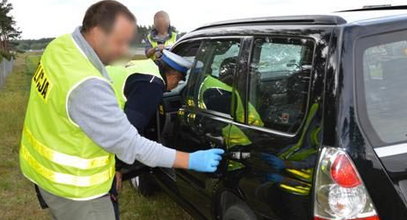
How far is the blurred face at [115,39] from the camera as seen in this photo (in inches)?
86.1

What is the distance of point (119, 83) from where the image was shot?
318 cm

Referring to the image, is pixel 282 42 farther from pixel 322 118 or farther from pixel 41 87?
pixel 41 87

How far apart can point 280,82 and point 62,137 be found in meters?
1.18

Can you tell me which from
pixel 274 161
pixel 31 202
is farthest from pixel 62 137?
pixel 31 202

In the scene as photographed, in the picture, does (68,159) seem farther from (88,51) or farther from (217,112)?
(217,112)

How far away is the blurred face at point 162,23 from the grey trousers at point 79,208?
5204 millimetres

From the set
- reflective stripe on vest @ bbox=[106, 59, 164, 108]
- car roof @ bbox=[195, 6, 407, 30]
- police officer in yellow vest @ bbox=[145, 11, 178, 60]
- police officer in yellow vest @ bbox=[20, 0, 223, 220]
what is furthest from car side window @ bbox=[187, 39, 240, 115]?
police officer in yellow vest @ bbox=[145, 11, 178, 60]

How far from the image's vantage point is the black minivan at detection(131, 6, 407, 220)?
220cm

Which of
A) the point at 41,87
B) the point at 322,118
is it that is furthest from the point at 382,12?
the point at 41,87

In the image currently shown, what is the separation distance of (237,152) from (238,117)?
0.23m

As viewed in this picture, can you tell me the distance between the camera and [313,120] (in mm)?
2342

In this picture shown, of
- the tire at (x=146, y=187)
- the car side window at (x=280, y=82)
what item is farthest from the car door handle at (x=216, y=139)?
the tire at (x=146, y=187)

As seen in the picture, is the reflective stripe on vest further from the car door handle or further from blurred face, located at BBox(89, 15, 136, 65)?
blurred face, located at BBox(89, 15, 136, 65)

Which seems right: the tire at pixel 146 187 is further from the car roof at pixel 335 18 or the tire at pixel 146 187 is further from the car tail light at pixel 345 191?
the car tail light at pixel 345 191
